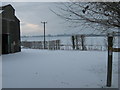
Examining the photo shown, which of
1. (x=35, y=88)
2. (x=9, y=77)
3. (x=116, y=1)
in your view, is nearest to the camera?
(x=116, y=1)

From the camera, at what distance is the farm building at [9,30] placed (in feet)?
96.3

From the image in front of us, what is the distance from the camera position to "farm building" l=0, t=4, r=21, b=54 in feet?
96.3

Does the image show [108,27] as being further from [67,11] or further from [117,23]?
[67,11]

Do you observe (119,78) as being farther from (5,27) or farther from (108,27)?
(5,27)

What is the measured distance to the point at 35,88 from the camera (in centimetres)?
809

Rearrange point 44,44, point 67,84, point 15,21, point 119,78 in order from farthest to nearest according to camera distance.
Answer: point 44,44, point 15,21, point 119,78, point 67,84

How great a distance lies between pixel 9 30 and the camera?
31.0 meters

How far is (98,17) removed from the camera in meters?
7.48

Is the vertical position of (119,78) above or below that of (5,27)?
below

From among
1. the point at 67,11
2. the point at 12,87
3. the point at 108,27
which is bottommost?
the point at 12,87

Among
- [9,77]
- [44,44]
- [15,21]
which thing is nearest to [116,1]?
[9,77]

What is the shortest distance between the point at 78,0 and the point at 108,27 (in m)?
1.16

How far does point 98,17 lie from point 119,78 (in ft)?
9.92

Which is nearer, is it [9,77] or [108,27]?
[108,27]
